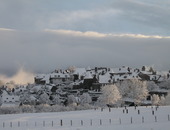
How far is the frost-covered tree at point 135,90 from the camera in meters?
100

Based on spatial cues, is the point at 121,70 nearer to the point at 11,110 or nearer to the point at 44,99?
the point at 44,99

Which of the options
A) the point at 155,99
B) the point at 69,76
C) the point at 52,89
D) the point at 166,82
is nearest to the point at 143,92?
the point at 155,99

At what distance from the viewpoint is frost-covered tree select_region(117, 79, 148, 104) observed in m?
100

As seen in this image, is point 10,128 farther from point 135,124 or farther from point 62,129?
point 135,124

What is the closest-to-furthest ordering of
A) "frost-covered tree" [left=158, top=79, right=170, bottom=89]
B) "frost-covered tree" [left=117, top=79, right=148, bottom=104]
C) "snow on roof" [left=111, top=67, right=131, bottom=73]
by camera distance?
"frost-covered tree" [left=117, top=79, right=148, bottom=104], "frost-covered tree" [left=158, top=79, right=170, bottom=89], "snow on roof" [left=111, top=67, right=131, bottom=73]

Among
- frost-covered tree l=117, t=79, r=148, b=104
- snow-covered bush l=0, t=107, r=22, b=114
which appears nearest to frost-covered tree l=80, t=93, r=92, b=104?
frost-covered tree l=117, t=79, r=148, b=104

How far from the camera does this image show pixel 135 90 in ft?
342

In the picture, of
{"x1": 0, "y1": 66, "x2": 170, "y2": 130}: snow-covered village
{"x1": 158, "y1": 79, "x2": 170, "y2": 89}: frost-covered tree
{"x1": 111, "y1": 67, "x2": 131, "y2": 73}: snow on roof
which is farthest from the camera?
{"x1": 111, "y1": 67, "x2": 131, "y2": 73}: snow on roof

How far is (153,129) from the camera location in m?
34.3

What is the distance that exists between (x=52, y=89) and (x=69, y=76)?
34078 mm

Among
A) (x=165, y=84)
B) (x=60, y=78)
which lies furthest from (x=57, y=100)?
(x=60, y=78)

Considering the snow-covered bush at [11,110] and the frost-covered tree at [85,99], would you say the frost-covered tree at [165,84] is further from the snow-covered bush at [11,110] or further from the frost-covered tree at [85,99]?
the snow-covered bush at [11,110]

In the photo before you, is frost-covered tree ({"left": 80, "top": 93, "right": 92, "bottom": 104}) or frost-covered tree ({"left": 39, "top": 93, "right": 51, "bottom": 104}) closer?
frost-covered tree ({"left": 80, "top": 93, "right": 92, "bottom": 104})

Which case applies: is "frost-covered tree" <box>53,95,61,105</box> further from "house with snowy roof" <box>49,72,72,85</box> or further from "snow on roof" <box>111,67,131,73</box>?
"snow on roof" <box>111,67,131,73</box>
